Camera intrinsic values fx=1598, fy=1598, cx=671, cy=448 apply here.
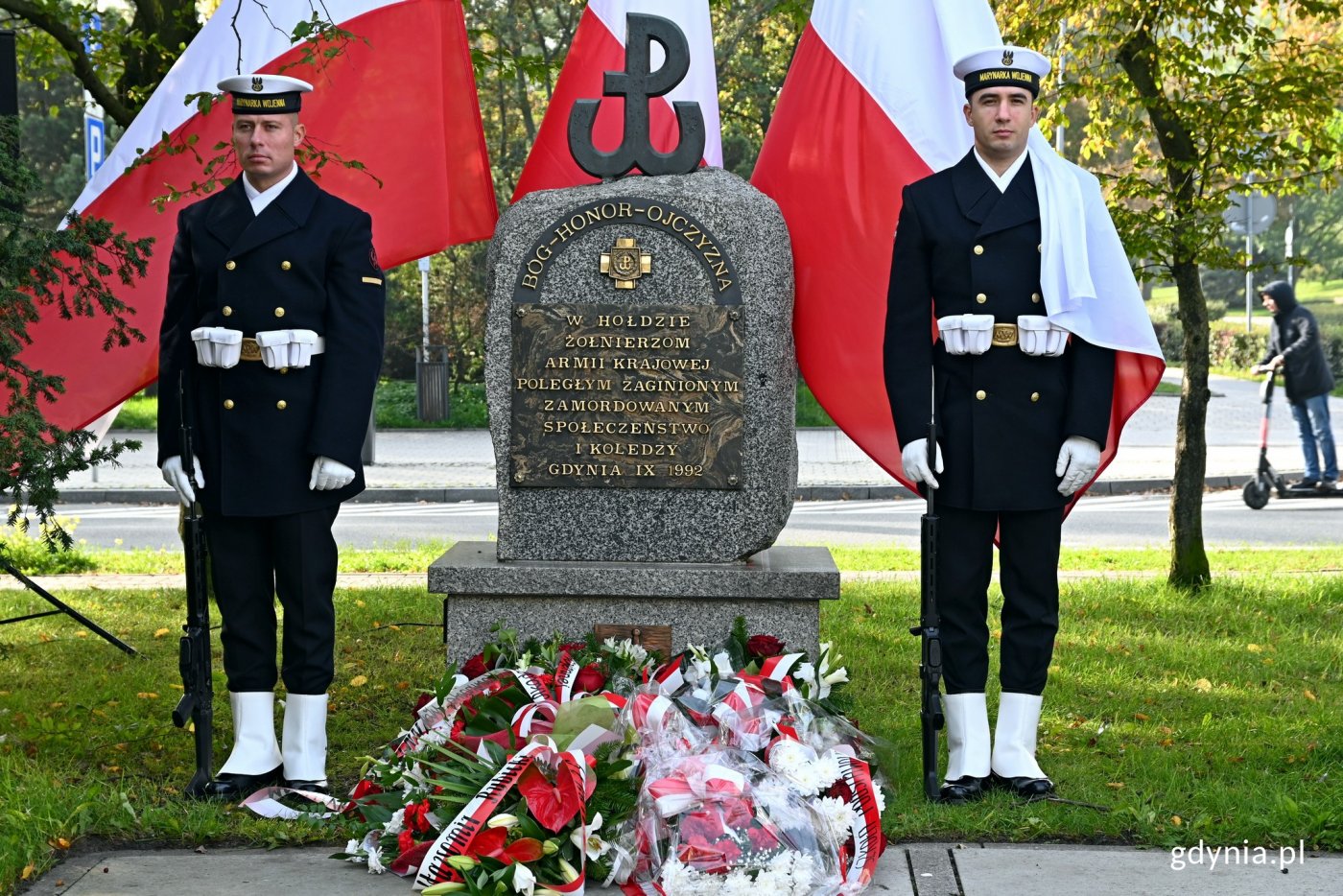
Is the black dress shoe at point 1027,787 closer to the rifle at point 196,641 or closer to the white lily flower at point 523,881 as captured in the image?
the white lily flower at point 523,881

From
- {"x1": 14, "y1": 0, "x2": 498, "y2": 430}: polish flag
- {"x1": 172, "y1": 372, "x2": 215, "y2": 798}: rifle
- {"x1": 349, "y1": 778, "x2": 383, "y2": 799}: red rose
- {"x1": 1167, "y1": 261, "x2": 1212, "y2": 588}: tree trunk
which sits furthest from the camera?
{"x1": 1167, "y1": 261, "x2": 1212, "y2": 588}: tree trunk

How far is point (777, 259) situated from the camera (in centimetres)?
520

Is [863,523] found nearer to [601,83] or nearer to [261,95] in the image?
[601,83]

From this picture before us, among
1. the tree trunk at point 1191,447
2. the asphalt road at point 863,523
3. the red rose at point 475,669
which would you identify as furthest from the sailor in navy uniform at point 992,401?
the asphalt road at point 863,523

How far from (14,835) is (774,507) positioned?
7.96 ft

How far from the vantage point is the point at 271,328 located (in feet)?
15.3

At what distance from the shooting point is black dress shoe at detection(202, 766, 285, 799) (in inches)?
184

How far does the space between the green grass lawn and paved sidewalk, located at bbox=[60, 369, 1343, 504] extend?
6.11 meters

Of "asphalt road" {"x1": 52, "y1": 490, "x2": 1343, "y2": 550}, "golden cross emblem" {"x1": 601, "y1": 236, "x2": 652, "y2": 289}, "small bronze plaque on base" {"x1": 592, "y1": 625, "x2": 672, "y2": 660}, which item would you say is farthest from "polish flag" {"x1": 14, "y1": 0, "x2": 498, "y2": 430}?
"asphalt road" {"x1": 52, "y1": 490, "x2": 1343, "y2": 550}

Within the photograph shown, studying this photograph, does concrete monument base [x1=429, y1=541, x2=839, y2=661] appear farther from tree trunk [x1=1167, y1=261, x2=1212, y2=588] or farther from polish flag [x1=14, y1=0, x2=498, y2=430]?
tree trunk [x1=1167, y1=261, x2=1212, y2=588]

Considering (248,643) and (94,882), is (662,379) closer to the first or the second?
(248,643)

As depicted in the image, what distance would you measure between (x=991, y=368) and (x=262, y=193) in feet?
7.25

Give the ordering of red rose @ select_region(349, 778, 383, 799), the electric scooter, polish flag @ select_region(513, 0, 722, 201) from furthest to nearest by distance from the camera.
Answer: the electric scooter, polish flag @ select_region(513, 0, 722, 201), red rose @ select_region(349, 778, 383, 799)

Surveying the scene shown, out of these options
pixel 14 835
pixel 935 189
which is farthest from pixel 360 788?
pixel 935 189
